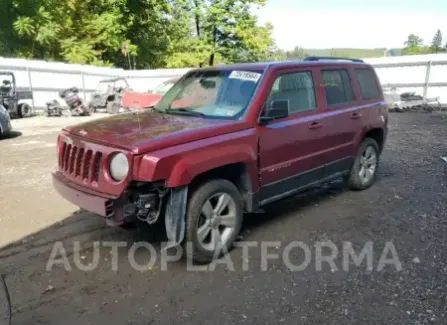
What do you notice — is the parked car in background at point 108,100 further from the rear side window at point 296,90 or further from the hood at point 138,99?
the rear side window at point 296,90

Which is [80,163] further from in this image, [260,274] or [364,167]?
[364,167]

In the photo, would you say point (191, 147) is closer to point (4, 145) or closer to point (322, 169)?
point (322, 169)

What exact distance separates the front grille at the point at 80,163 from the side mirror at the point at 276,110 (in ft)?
5.53

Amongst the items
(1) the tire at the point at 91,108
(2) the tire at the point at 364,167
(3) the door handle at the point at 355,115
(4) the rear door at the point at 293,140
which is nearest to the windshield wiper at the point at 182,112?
(4) the rear door at the point at 293,140

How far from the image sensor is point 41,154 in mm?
9234

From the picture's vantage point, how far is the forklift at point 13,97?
15.9 metres

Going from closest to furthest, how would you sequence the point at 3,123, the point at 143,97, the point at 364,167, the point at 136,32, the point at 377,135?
the point at 364,167
the point at 377,135
the point at 3,123
the point at 143,97
the point at 136,32

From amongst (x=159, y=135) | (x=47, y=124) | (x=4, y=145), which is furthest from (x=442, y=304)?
(x=47, y=124)

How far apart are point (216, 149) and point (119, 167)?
89 cm

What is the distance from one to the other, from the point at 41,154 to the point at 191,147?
6.81 metres

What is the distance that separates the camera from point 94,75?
74.3 ft

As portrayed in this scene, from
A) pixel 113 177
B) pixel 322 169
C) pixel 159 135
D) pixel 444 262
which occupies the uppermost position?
pixel 159 135

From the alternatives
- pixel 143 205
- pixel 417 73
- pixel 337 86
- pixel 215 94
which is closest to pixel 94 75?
pixel 417 73

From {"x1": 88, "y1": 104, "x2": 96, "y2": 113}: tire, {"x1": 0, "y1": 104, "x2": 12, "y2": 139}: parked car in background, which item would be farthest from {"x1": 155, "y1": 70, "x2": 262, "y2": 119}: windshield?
{"x1": 88, "y1": 104, "x2": 96, "y2": 113}: tire
